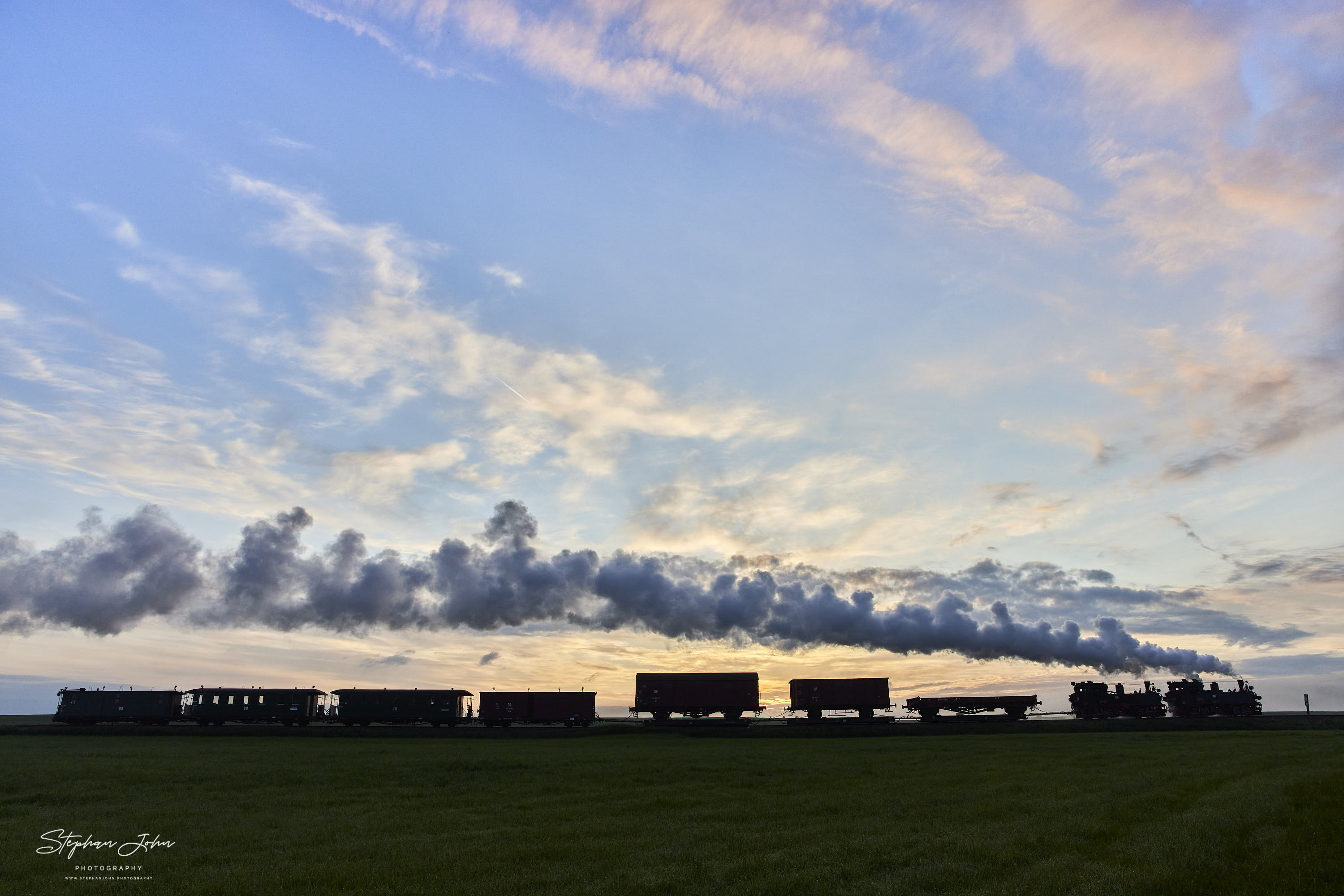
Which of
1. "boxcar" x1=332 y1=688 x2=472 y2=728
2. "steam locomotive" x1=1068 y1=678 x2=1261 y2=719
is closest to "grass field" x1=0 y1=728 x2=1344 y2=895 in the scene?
"boxcar" x1=332 y1=688 x2=472 y2=728

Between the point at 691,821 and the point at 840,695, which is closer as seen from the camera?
the point at 691,821

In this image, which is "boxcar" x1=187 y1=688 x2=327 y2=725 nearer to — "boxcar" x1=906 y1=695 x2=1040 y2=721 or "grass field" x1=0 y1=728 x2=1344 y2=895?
"grass field" x1=0 y1=728 x2=1344 y2=895

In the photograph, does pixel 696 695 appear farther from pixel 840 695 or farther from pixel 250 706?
pixel 250 706

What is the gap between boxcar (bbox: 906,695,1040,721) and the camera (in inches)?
2901

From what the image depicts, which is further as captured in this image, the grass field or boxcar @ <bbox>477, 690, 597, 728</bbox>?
boxcar @ <bbox>477, 690, 597, 728</bbox>

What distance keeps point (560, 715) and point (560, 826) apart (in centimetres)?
5348

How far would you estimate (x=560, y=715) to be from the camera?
70.2 metres

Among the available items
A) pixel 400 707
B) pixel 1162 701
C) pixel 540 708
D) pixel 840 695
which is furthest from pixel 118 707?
pixel 1162 701

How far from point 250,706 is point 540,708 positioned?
26584mm

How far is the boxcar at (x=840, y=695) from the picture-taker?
72562 mm

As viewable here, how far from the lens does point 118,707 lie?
69.4 metres

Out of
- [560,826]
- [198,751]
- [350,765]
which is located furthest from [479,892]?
[198,751]

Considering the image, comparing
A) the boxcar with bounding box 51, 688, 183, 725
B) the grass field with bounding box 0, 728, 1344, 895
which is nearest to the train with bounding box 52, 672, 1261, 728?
the boxcar with bounding box 51, 688, 183, 725

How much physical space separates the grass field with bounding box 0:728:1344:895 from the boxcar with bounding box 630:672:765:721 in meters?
32.7
